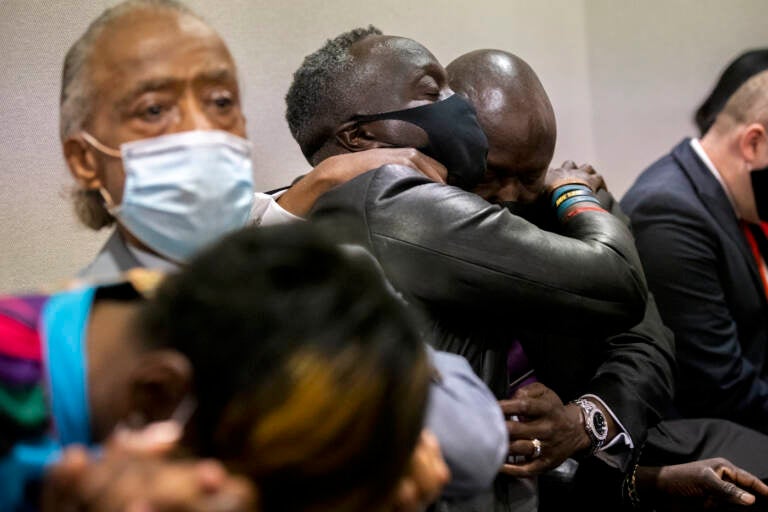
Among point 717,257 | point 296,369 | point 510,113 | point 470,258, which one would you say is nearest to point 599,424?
point 470,258

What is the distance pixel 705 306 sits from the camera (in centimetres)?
258

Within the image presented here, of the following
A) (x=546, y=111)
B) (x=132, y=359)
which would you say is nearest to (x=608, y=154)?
(x=546, y=111)

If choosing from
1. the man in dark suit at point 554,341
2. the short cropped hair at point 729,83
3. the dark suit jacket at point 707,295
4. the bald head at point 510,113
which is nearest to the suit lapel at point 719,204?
the dark suit jacket at point 707,295

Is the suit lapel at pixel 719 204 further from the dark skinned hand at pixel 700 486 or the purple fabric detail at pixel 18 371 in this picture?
the purple fabric detail at pixel 18 371

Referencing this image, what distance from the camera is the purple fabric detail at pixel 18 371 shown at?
821 millimetres

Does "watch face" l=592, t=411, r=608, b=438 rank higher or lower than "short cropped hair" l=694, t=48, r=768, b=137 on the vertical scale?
lower

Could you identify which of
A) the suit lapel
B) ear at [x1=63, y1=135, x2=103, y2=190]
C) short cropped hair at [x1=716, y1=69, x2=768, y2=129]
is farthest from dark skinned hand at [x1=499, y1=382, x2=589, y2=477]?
short cropped hair at [x1=716, y1=69, x2=768, y2=129]

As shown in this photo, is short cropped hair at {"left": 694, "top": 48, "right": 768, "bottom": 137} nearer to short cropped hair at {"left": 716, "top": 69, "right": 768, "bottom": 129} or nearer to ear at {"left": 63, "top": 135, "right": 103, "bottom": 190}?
short cropped hair at {"left": 716, "top": 69, "right": 768, "bottom": 129}

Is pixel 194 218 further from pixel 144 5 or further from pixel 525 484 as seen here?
pixel 525 484

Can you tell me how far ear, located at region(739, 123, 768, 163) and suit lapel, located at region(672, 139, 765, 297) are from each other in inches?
4.9

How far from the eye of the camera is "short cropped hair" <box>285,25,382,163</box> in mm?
1846

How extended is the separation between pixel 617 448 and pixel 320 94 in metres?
0.96

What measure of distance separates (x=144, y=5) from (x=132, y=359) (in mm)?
661

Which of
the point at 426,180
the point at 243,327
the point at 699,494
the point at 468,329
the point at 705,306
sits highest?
the point at 243,327
